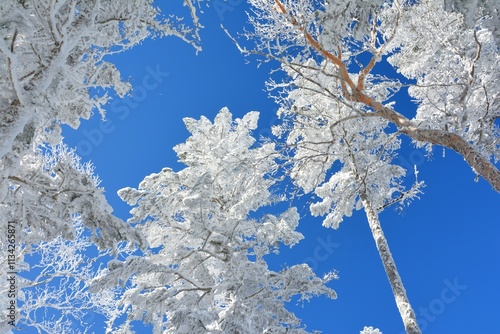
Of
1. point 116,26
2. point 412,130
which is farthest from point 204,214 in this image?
point 412,130

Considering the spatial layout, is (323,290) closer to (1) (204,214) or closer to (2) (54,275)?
(1) (204,214)

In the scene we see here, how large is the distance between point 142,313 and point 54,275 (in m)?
4.60

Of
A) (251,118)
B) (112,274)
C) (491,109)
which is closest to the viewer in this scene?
(112,274)

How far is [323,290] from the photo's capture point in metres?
8.49

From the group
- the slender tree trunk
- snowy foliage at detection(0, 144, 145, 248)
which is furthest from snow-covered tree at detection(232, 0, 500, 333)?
snowy foliage at detection(0, 144, 145, 248)

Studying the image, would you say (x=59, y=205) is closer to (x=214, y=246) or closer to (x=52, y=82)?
(x=52, y=82)

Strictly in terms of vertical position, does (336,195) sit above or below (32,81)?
above

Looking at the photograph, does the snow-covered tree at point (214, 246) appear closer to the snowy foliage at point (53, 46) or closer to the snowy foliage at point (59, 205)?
the snowy foliage at point (59, 205)

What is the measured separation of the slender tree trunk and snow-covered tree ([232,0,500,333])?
23 millimetres

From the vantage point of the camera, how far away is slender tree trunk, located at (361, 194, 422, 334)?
8.00 meters

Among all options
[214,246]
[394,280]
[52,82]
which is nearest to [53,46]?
[52,82]

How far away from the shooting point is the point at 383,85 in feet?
32.3

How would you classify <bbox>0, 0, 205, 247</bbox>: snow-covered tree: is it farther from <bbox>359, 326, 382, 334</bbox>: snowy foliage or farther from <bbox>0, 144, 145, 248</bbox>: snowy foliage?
<bbox>359, 326, 382, 334</bbox>: snowy foliage

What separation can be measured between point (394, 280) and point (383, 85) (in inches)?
201
